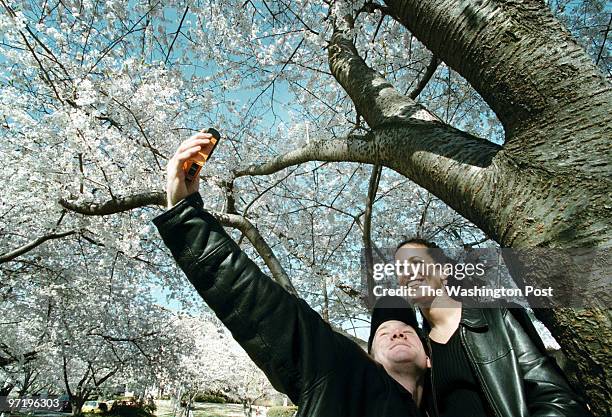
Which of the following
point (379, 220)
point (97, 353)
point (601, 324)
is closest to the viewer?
point (601, 324)

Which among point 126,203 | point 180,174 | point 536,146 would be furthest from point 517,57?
point 126,203

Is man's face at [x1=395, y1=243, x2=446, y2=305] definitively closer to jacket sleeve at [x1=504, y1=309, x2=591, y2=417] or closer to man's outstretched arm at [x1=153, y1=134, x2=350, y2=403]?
jacket sleeve at [x1=504, y1=309, x2=591, y2=417]

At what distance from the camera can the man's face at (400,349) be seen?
1.31m

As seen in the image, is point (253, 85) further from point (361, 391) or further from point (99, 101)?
point (361, 391)

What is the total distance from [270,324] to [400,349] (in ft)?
1.80

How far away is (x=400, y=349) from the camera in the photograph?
4.34ft

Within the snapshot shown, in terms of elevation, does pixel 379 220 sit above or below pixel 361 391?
above

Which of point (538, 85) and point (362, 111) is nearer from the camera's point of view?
point (538, 85)

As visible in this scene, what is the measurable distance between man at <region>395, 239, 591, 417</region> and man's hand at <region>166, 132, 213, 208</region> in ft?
3.19

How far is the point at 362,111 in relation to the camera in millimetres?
2307

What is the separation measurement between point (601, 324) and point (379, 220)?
292 inches

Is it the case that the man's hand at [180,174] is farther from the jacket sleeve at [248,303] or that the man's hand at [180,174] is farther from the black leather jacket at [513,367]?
the black leather jacket at [513,367]

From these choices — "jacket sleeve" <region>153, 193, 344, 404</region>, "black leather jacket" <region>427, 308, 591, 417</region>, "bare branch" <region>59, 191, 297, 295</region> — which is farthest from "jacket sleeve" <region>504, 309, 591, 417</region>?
"bare branch" <region>59, 191, 297, 295</region>

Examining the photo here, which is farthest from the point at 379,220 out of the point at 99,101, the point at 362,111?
the point at 362,111
